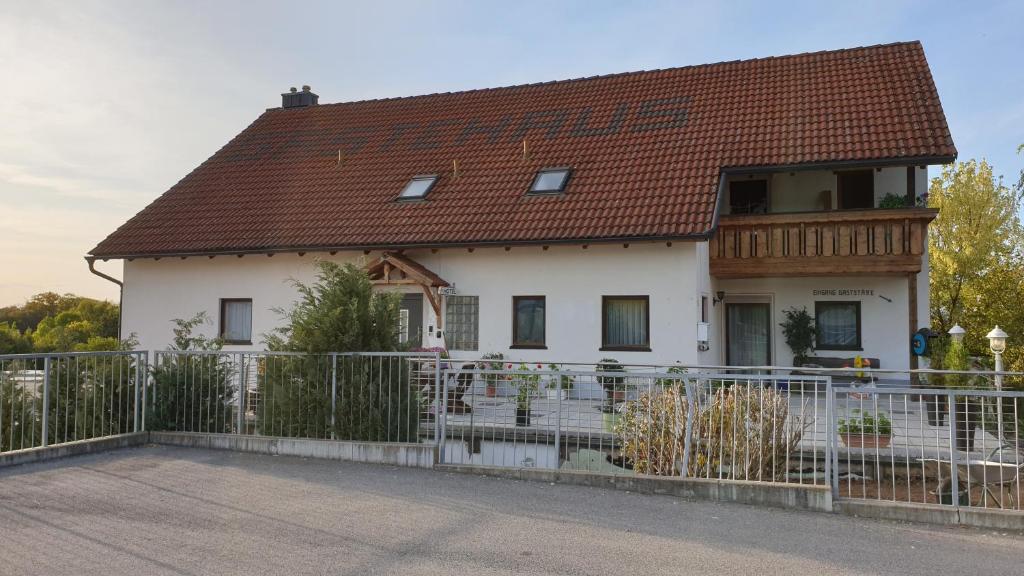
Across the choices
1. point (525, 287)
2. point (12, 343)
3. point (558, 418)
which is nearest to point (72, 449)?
point (558, 418)

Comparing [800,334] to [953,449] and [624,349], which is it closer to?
[624,349]

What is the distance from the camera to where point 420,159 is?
803 inches

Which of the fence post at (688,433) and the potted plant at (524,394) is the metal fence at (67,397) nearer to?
the potted plant at (524,394)

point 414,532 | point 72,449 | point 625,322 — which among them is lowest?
point 414,532

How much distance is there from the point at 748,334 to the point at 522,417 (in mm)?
10146

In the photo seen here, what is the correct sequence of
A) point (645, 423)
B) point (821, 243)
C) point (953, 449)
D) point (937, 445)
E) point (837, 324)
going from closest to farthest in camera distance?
point (953, 449) < point (937, 445) < point (645, 423) < point (821, 243) < point (837, 324)

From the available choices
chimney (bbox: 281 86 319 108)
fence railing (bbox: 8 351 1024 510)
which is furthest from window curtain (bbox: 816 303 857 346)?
chimney (bbox: 281 86 319 108)

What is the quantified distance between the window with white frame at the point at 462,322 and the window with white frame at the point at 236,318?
16.3 ft

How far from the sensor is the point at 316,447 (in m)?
10.1

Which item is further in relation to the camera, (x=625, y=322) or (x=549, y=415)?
(x=625, y=322)

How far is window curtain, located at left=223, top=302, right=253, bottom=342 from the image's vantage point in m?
19.2

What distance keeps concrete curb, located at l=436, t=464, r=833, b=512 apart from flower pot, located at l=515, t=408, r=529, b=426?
1.35 metres

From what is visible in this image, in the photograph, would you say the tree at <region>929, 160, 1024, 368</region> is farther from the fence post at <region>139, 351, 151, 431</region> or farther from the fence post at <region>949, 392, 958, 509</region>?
the fence post at <region>139, 351, 151, 431</region>

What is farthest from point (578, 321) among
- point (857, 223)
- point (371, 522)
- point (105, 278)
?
point (105, 278)
